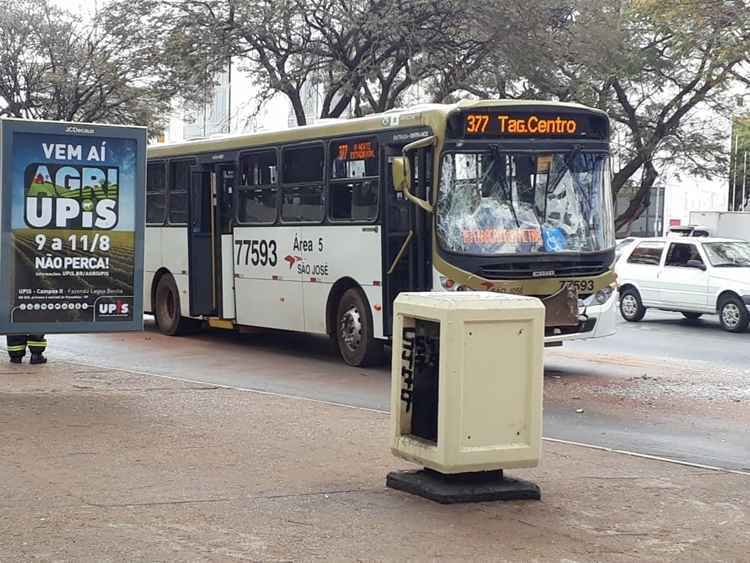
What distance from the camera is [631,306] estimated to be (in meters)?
23.7

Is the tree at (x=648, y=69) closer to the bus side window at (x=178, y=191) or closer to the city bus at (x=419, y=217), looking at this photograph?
the city bus at (x=419, y=217)

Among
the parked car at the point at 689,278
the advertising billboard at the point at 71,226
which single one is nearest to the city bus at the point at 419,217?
the advertising billboard at the point at 71,226

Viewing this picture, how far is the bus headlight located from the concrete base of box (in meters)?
6.47

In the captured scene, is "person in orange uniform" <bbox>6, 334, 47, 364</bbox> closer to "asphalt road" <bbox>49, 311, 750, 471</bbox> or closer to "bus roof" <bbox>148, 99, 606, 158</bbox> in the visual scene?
"asphalt road" <bbox>49, 311, 750, 471</bbox>

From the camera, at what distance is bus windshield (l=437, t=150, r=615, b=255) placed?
13523 millimetres

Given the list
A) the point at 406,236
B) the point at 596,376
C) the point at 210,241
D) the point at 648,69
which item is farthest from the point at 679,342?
the point at 648,69

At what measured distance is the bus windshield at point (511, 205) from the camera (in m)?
13.5

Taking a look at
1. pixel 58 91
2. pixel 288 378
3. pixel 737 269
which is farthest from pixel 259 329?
pixel 58 91

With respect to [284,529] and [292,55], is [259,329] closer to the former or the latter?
[284,529]

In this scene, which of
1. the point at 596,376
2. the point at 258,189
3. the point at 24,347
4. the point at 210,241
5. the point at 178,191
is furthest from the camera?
the point at 178,191

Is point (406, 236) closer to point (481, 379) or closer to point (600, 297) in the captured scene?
point (600, 297)

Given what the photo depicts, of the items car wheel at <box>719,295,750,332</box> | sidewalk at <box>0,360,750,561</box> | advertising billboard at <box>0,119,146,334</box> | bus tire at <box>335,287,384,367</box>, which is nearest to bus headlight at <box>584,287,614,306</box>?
bus tire at <box>335,287,384,367</box>

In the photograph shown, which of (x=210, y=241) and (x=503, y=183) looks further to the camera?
(x=210, y=241)

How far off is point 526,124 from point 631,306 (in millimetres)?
10706
